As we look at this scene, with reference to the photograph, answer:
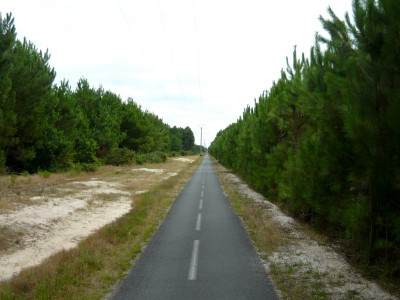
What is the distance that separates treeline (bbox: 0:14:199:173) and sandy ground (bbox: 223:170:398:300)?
39.8ft

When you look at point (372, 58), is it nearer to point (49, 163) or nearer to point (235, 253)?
point (235, 253)

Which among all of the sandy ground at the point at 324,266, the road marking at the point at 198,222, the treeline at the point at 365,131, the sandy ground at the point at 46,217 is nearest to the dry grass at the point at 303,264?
the sandy ground at the point at 324,266

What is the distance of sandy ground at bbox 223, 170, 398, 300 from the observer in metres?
6.32

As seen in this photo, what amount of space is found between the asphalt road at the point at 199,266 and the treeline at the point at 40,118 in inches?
373

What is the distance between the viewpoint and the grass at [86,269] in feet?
20.5

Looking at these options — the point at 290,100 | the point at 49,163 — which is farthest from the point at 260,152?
the point at 49,163

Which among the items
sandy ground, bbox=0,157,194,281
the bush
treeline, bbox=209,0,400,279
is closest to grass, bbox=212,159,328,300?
treeline, bbox=209,0,400,279

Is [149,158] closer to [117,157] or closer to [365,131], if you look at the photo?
[117,157]

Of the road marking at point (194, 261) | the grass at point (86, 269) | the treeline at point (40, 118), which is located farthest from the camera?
the treeline at point (40, 118)

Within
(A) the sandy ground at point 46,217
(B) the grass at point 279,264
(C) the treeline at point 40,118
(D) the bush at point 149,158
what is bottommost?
(A) the sandy ground at point 46,217

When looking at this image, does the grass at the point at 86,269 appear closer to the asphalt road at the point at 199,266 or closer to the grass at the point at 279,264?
the asphalt road at the point at 199,266

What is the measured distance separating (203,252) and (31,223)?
6.41 m

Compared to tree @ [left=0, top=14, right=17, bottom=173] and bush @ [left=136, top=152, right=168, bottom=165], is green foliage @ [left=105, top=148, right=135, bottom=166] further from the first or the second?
tree @ [left=0, top=14, right=17, bottom=173]

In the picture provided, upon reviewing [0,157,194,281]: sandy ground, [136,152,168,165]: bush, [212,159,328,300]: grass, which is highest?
[136,152,168,165]: bush
